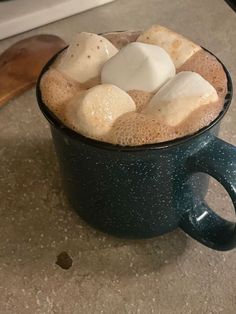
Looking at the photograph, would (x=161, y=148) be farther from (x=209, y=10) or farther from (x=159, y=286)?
(x=209, y=10)

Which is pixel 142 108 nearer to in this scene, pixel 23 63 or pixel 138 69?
pixel 138 69

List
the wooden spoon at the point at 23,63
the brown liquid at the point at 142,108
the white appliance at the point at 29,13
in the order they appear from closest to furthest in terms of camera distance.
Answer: the brown liquid at the point at 142,108 < the wooden spoon at the point at 23,63 < the white appliance at the point at 29,13

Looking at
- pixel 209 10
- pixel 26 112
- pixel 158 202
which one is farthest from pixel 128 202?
pixel 209 10

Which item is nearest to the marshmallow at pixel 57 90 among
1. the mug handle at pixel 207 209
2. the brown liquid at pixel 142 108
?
the brown liquid at pixel 142 108

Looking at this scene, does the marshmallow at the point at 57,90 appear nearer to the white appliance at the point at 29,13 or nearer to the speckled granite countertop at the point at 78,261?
the speckled granite countertop at the point at 78,261

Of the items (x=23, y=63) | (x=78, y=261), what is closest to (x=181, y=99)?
(x=78, y=261)

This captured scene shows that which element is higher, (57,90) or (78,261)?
(57,90)

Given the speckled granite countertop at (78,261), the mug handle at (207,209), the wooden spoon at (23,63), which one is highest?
the mug handle at (207,209)
